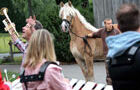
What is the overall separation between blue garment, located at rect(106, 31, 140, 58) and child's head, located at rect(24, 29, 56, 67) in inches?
28.8

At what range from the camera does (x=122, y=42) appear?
96.6 inches

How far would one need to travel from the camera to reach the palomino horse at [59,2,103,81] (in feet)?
25.1

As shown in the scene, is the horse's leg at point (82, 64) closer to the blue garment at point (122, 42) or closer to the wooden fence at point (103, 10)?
the blue garment at point (122, 42)

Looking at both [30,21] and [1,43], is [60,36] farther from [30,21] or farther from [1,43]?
[1,43]

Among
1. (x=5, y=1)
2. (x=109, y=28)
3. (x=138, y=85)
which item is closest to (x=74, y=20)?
(x=109, y=28)

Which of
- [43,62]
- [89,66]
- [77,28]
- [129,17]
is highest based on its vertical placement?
[129,17]

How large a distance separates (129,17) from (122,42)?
21 cm

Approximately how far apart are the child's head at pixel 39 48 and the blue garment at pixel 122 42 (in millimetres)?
732

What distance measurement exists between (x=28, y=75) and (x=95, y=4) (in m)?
11.2

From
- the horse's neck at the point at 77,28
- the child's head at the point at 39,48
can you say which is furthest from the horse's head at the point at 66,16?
the child's head at the point at 39,48

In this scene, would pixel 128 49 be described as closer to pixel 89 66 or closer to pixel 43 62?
pixel 43 62

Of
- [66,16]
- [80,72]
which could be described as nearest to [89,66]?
[66,16]

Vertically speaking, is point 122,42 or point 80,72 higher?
point 122,42

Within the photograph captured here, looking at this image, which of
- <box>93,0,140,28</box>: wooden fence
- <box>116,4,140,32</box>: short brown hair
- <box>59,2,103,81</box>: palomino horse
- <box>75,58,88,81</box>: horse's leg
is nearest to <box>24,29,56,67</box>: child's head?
<box>116,4,140,32</box>: short brown hair
